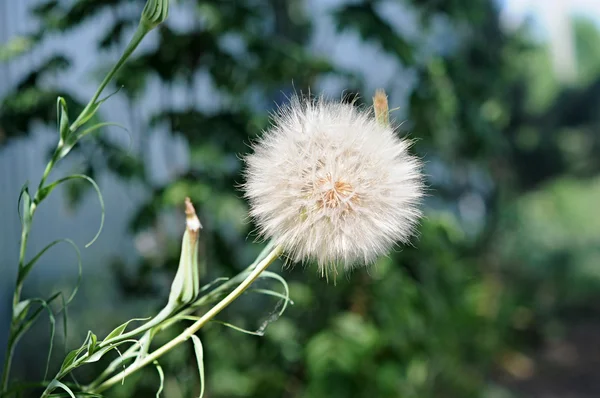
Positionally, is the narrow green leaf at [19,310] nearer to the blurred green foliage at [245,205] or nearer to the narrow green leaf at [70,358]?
the narrow green leaf at [70,358]

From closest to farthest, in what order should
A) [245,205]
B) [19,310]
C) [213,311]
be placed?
[213,311] < [19,310] < [245,205]

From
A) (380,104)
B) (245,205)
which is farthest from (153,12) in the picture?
(245,205)

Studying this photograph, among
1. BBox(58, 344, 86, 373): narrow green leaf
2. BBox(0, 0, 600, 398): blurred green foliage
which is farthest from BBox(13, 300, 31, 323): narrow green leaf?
BBox(0, 0, 600, 398): blurred green foliage

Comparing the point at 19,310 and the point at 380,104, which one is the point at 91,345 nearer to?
the point at 19,310

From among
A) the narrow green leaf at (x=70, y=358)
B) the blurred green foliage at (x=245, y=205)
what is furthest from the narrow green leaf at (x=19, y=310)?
the blurred green foliage at (x=245, y=205)

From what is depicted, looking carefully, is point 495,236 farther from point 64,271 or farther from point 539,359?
point 64,271
